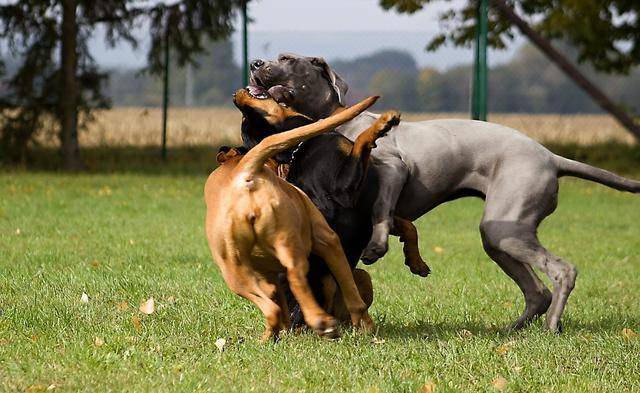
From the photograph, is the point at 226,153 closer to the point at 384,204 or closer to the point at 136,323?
the point at 384,204

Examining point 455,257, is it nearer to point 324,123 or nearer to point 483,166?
point 483,166

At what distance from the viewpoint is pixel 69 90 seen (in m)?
18.2

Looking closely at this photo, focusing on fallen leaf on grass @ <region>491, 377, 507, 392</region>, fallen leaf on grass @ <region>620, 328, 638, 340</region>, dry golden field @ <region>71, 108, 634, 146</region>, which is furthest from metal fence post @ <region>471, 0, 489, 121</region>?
fallen leaf on grass @ <region>491, 377, 507, 392</region>

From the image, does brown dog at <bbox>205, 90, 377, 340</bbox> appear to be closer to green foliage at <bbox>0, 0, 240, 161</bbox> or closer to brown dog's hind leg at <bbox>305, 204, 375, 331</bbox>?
brown dog's hind leg at <bbox>305, 204, 375, 331</bbox>

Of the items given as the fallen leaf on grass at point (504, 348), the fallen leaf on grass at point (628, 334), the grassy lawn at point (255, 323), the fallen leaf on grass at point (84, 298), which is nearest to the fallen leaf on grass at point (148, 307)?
the grassy lawn at point (255, 323)

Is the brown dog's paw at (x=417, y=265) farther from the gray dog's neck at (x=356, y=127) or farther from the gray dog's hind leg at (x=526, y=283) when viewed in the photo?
the gray dog's neck at (x=356, y=127)

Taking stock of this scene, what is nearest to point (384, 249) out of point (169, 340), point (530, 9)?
point (169, 340)

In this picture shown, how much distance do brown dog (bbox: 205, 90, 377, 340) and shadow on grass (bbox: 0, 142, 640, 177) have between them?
1383 centimetres

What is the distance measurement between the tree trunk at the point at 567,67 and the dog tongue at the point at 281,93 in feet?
10.0

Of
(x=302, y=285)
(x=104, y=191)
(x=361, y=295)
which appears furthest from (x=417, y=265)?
(x=104, y=191)

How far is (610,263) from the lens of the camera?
9.34 m

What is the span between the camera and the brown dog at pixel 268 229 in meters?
4.48

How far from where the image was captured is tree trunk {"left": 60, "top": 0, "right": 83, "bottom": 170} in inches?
711

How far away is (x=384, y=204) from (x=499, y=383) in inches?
42.0
